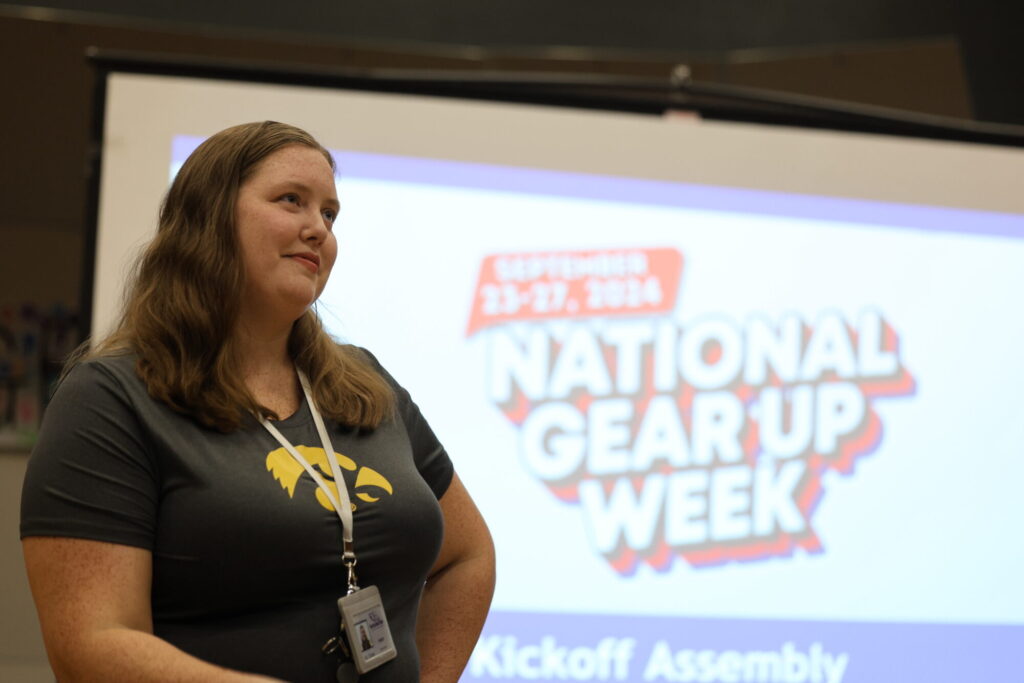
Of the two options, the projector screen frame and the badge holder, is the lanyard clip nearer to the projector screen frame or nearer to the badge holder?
the badge holder

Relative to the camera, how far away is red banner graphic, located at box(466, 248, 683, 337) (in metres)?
2.28

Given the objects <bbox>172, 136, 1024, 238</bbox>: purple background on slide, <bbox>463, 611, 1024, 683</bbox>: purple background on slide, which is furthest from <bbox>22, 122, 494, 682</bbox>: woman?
<bbox>172, 136, 1024, 238</bbox>: purple background on slide

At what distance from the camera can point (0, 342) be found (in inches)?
138

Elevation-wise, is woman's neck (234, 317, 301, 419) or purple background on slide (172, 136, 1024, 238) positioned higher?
purple background on slide (172, 136, 1024, 238)

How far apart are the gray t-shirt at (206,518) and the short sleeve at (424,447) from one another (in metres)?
0.20

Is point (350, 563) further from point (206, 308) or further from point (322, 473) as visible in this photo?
point (206, 308)

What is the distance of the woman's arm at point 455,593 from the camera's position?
4.39 feet

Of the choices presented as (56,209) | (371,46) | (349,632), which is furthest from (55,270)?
(349,632)

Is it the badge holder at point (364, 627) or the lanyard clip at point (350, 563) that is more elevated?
the lanyard clip at point (350, 563)

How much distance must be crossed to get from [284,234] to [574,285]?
1.16 metres

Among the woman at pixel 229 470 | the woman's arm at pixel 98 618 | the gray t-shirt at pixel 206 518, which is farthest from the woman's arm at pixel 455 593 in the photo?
the woman's arm at pixel 98 618

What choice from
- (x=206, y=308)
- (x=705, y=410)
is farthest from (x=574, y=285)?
(x=206, y=308)

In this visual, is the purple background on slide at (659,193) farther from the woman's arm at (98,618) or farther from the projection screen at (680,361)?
the woman's arm at (98,618)

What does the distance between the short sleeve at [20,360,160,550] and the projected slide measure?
109cm
